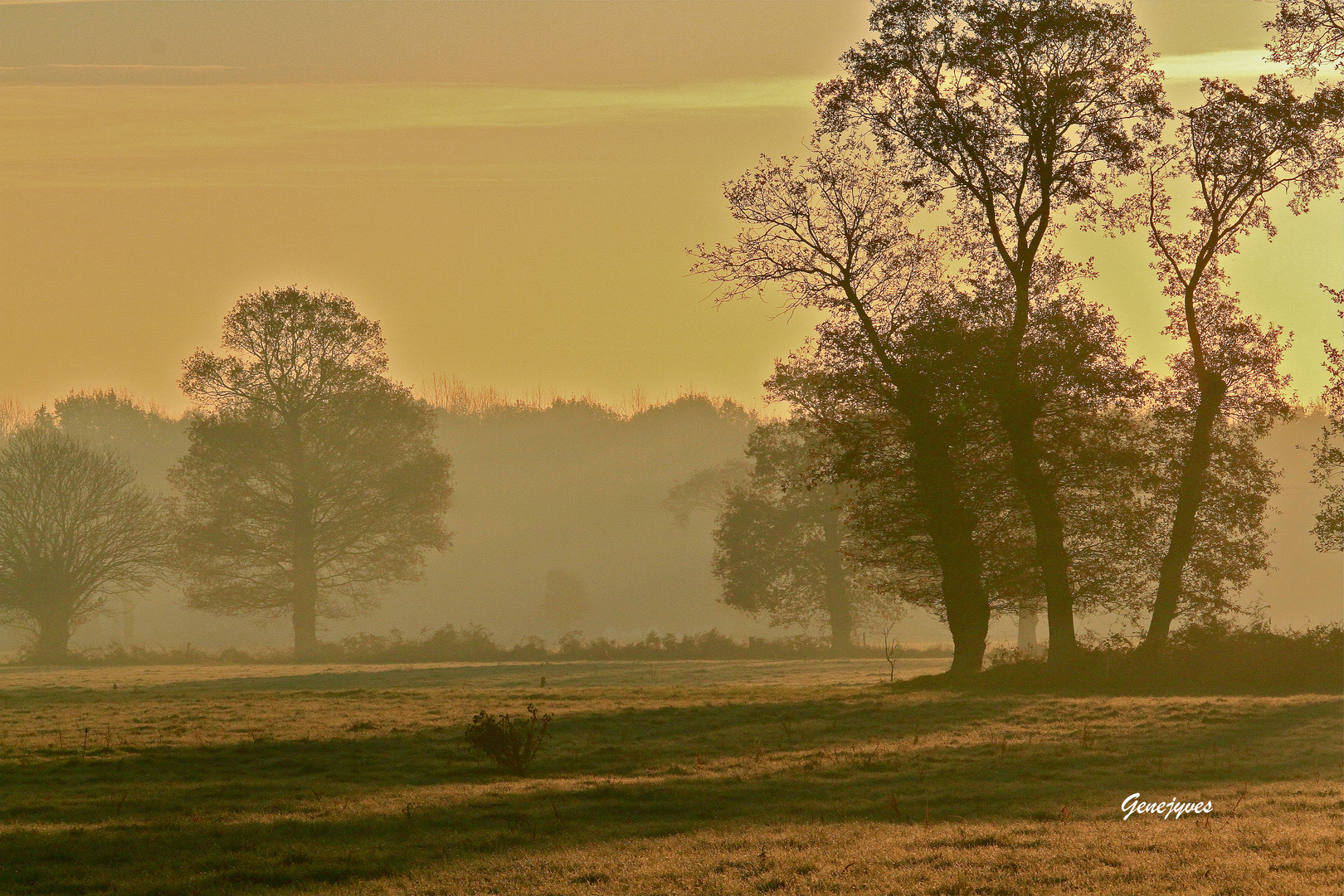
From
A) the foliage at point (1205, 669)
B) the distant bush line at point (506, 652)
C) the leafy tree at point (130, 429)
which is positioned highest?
the leafy tree at point (130, 429)

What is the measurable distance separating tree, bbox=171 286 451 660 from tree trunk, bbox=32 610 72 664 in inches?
248

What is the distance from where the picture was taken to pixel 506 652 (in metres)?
58.9

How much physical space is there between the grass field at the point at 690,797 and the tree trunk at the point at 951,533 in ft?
16.8

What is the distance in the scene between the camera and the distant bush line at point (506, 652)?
5819cm

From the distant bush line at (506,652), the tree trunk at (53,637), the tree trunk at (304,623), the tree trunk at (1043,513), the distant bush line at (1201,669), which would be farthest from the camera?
the tree trunk at (304,623)

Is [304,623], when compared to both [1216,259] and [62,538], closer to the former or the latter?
[62,538]

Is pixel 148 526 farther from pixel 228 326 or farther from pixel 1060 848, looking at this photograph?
pixel 1060 848

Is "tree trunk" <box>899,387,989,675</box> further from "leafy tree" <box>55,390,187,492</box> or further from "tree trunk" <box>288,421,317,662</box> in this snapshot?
"leafy tree" <box>55,390,187,492</box>

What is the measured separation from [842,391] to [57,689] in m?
25.4

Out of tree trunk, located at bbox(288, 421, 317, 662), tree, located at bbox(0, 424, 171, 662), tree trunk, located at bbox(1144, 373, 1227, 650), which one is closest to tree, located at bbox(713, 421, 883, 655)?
tree trunk, located at bbox(288, 421, 317, 662)

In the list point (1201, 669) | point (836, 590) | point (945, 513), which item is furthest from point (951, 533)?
point (836, 590)

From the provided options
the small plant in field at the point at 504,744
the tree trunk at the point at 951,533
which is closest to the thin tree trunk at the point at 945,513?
the tree trunk at the point at 951,533

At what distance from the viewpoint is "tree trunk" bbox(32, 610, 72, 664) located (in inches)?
2393

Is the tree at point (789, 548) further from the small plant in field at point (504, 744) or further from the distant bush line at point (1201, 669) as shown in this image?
the small plant in field at point (504, 744)
